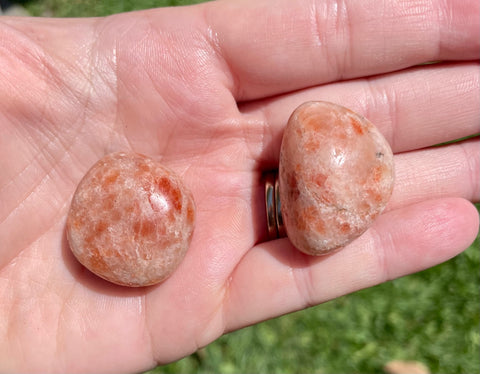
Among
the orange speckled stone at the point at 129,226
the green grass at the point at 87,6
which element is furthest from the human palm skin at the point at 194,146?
the green grass at the point at 87,6

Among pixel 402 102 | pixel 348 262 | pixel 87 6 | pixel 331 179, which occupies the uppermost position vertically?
pixel 87 6

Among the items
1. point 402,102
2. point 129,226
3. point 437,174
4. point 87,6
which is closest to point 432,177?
point 437,174

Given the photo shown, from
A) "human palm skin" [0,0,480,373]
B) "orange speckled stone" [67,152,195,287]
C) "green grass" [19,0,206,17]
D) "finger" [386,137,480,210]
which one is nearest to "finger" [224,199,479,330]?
"human palm skin" [0,0,480,373]

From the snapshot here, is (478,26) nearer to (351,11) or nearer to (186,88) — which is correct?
(351,11)

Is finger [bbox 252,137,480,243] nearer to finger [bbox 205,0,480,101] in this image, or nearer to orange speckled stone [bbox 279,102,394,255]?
orange speckled stone [bbox 279,102,394,255]

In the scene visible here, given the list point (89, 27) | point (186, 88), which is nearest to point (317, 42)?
point (186, 88)

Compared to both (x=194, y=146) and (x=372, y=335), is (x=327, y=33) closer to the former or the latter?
(x=194, y=146)

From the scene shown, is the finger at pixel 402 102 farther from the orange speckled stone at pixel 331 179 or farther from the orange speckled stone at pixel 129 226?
the orange speckled stone at pixel 129 226
